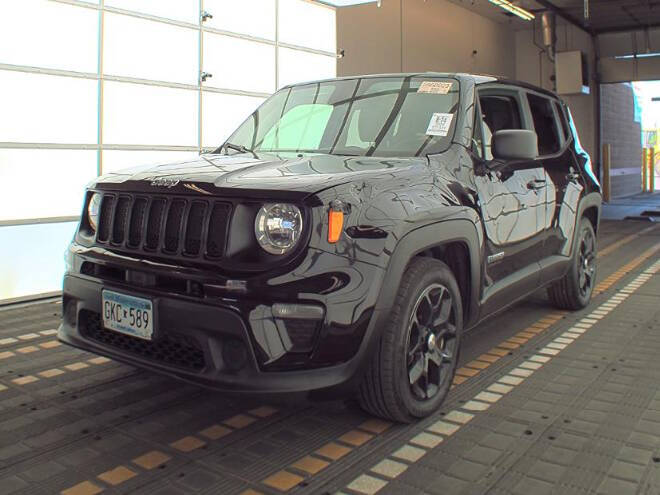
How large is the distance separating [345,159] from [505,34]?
1779cm

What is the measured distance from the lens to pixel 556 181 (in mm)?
4492

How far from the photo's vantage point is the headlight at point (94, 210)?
10.2 feet

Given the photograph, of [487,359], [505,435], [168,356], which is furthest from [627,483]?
[168,356]

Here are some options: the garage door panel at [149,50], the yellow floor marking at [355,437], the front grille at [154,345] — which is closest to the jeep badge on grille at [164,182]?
the front grille at [154,345]

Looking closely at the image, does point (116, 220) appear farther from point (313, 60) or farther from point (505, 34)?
point (505, 34)

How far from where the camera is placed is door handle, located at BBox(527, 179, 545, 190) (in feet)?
13.2

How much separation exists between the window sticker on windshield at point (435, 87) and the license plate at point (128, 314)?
1.92 meters

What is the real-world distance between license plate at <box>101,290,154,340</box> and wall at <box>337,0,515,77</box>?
418 inches

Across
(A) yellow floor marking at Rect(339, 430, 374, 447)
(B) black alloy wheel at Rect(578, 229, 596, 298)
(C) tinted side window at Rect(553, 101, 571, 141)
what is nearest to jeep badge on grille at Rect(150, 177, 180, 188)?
(A) yellow floor marking at Rect(339, 430, 374, 447)

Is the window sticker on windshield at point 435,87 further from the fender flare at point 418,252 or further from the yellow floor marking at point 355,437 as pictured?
the yellow floor marking at point 355,437

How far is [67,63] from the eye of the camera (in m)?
6.16

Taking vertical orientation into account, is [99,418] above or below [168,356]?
below

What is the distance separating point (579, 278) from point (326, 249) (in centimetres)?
333

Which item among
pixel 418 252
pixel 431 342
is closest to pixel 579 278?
pixel 431 342
